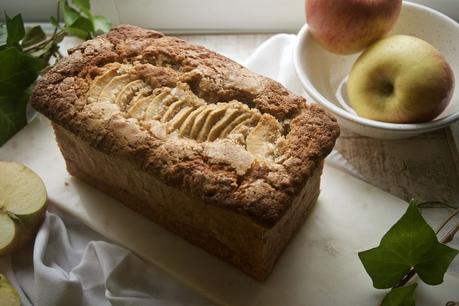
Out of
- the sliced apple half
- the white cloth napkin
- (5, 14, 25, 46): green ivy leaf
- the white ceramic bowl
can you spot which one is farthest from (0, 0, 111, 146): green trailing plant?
the white ceramic bowl

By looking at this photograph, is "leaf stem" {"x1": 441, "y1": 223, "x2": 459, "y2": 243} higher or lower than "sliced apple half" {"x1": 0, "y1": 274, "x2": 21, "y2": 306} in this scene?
higher

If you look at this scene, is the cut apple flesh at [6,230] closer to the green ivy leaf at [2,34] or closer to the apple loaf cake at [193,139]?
the apple loaf cake at [193,139]

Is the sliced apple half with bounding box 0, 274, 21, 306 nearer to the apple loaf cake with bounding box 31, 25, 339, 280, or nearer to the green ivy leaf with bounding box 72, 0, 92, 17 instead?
the apple loaf cake with bounding box 31, 25, 339, 280

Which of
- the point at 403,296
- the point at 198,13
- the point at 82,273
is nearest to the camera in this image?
the point at 403,296

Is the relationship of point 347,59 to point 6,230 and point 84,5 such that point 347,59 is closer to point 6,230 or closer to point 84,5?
point 84,5

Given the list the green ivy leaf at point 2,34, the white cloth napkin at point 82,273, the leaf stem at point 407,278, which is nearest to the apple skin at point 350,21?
the leaf stem at point 407,278

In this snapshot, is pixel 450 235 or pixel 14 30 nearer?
pixel 450 235

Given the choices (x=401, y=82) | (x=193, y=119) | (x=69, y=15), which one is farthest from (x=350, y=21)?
(x=69, y=15)

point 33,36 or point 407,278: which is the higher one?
point 33,36
